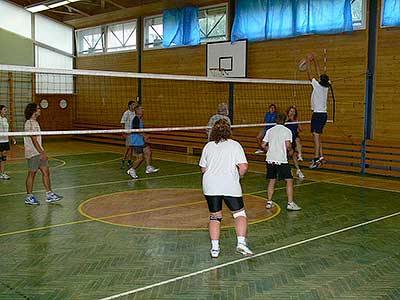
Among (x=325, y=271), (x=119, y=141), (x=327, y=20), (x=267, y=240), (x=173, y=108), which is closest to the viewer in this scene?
(x=325, y=271)

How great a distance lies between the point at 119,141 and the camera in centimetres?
2295

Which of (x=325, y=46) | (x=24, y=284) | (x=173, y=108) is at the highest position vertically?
(x=325, y=46)

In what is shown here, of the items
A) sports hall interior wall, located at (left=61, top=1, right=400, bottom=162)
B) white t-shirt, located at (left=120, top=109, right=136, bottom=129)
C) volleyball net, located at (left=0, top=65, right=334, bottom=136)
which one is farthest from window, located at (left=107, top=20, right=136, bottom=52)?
white t-shirt, located at (left=120, top=109, right=136, bottom=129)

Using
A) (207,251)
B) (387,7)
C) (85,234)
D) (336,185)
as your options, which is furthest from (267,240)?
(387,7)

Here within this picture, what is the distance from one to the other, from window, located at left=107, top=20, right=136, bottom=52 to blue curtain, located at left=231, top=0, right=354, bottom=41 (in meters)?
6.62

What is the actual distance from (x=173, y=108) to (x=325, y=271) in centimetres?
1523

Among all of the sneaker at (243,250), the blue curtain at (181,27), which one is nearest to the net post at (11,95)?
the blue curtain at (181,27)

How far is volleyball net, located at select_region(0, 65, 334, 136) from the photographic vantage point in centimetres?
1703

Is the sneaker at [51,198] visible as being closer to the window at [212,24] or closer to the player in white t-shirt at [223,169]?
the player in white t-shirt at [223,169]

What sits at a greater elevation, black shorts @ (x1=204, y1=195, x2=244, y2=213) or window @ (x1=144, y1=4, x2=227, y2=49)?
window @ (x1=144, y1=4, x2=227, y2=49)

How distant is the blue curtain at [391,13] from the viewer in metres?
13.7

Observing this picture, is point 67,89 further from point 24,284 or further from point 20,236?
point 24,284

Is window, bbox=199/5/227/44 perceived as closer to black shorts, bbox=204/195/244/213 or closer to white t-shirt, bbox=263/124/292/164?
white t-shirt, bbox=263/124/292/164

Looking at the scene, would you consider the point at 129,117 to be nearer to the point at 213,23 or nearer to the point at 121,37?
the point at 213,23
